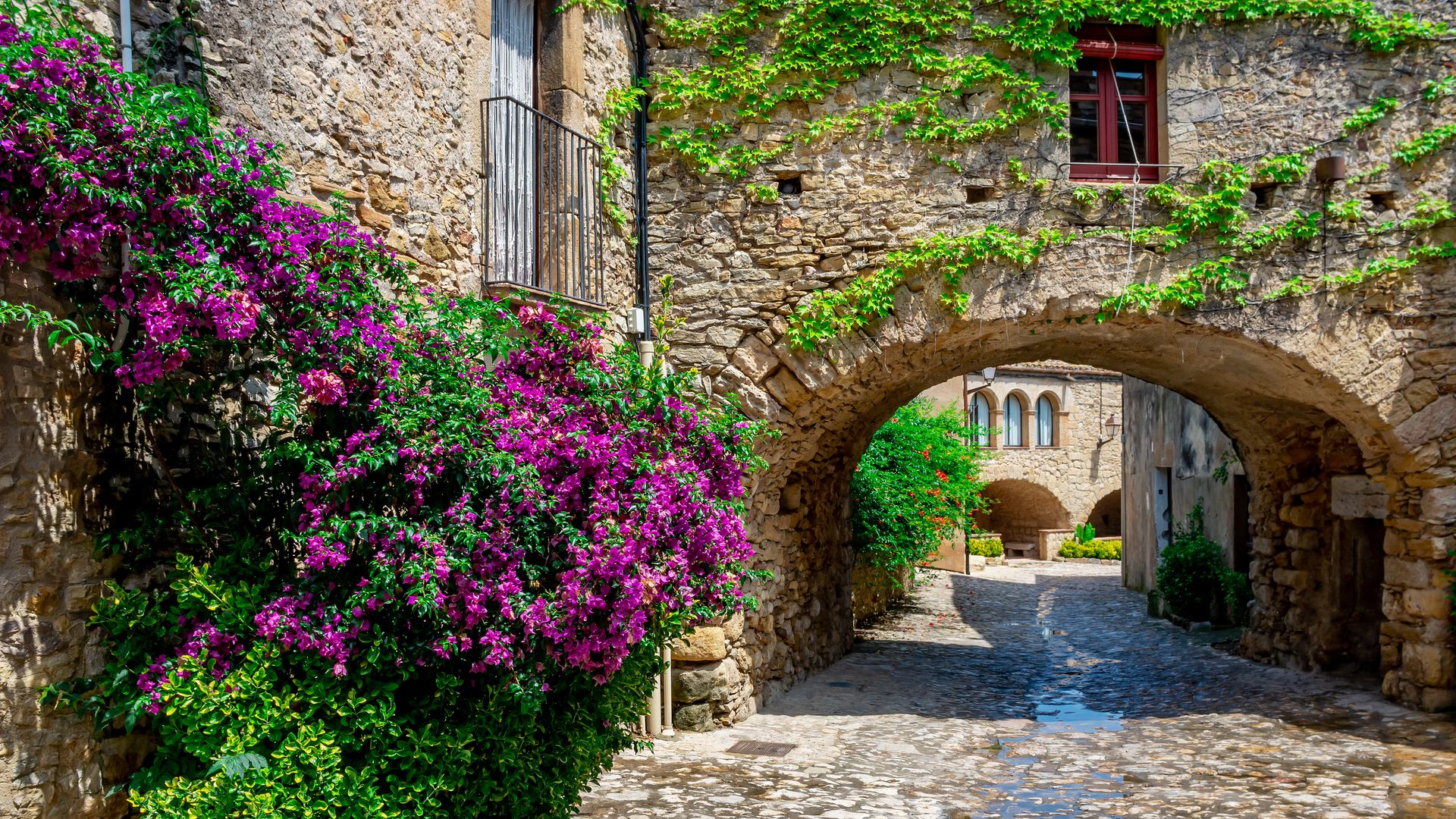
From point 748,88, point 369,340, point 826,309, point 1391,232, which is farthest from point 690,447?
point 1391,232

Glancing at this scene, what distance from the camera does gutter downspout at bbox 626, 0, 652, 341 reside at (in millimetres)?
7293

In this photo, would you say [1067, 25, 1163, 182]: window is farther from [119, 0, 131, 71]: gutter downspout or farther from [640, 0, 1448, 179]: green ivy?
[119, 0, 131, 71]: gutter downspout

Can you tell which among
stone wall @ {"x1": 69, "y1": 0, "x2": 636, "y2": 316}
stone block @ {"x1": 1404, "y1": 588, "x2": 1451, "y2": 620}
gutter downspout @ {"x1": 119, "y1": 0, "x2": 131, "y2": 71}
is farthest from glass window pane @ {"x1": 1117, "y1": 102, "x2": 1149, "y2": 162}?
gutter downspout @ {"x1": 119, "y1": 0, "x2": 131, "y2": 71}

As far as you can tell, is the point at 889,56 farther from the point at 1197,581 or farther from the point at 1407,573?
the point at 1197,581

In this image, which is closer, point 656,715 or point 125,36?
point 125,36

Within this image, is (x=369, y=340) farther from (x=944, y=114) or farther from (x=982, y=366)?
(x=982, y=366)

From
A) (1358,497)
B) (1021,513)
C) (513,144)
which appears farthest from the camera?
(1021,513)

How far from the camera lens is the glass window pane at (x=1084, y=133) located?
749 centimetres

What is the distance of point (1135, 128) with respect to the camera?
7496 mm

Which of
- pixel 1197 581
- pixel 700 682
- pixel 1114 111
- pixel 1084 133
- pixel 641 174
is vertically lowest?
pixel 700 682

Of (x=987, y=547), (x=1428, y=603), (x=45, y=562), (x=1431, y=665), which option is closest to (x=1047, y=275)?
(x=1428, y=603)

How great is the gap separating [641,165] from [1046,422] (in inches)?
899

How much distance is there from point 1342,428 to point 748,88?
540 centimetres

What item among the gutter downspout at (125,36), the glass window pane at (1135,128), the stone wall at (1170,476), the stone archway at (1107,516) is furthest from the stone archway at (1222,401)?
the stone archway at (1107,516)
